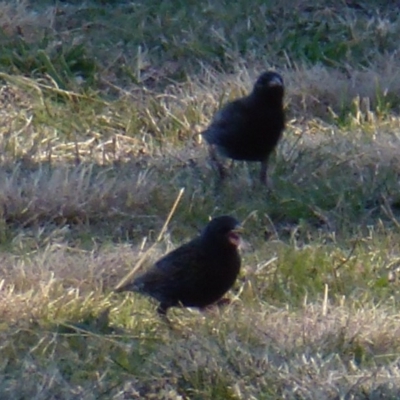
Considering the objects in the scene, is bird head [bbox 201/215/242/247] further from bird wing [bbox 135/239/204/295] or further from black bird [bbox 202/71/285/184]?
black bird [bbox 202/71/285/184]

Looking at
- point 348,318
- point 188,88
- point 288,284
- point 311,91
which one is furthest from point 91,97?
point 348,318

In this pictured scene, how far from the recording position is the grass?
484 centimetres

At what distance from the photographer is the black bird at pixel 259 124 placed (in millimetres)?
7246

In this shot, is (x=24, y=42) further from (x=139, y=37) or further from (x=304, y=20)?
(x=304, y=20)

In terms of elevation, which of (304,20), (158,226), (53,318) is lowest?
(304,20)

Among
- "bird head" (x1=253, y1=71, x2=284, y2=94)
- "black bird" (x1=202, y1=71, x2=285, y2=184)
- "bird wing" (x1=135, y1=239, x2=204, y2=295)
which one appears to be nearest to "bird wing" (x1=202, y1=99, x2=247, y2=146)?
"black bird" (x1=202, y1=71, x2=285, y2=184)

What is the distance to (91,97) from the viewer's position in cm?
877

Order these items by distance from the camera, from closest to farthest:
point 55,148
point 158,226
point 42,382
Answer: point 42,382 → point 158,226 → point 55,148

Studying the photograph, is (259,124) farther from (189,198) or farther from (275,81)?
(189,198)

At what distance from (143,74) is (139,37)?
20.4 inches

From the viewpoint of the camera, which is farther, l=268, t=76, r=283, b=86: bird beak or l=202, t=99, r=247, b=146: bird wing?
l=202, t=99, r=247, b=146: bird wing

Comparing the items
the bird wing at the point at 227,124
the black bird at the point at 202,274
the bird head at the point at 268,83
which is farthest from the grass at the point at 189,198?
the bird head at the point at 268,83

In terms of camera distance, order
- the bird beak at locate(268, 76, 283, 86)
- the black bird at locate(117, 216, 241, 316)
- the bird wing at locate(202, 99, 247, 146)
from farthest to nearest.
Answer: the bird wing at locate(202, 99, 247, 146), the bird beak at locate(268, 76, 283, 86), the black bird at locate(117, 216, 241, 316)

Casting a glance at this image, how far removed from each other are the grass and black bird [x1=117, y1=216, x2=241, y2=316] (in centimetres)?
10
